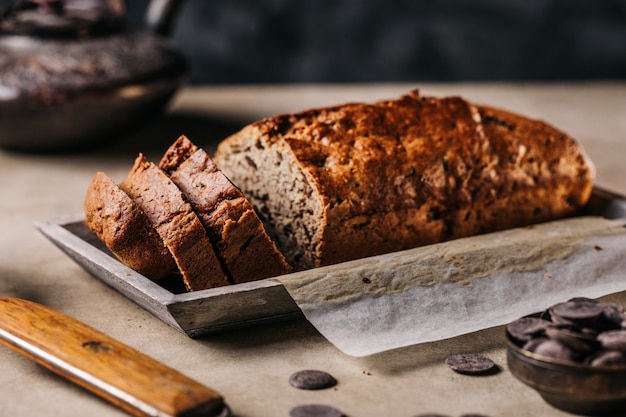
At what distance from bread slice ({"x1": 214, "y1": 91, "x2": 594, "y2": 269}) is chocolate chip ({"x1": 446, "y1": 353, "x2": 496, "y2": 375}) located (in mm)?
451

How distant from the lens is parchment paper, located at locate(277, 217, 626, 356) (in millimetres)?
1929

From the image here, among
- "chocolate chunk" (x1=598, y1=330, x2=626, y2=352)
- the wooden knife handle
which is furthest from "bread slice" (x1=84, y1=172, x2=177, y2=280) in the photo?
"chocolate chunk" (x1=598, y1=330, x2=626, y2=352)

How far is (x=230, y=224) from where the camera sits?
2016 millimetres

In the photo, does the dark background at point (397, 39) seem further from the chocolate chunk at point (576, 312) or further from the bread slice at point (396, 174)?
the chocolate chunk at point (576, 312)

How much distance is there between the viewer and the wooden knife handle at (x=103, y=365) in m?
1.55

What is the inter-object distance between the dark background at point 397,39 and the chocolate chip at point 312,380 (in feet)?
12.3

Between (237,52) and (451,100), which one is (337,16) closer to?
(237,52)

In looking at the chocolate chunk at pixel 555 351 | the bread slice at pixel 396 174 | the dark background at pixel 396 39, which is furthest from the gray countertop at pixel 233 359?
the dark background at pixel 396 39

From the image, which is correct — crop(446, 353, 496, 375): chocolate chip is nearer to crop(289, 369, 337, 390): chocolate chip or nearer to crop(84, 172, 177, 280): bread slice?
crop(289, 369, 337, 390): chocolate chip

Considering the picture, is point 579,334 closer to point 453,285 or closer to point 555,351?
point 555,351

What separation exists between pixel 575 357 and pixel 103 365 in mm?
826

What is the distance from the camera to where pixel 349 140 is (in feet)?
7.68

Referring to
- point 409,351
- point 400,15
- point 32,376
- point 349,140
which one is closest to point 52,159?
point 349,140

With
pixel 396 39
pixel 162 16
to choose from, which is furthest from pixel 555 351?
pixel 396 39
